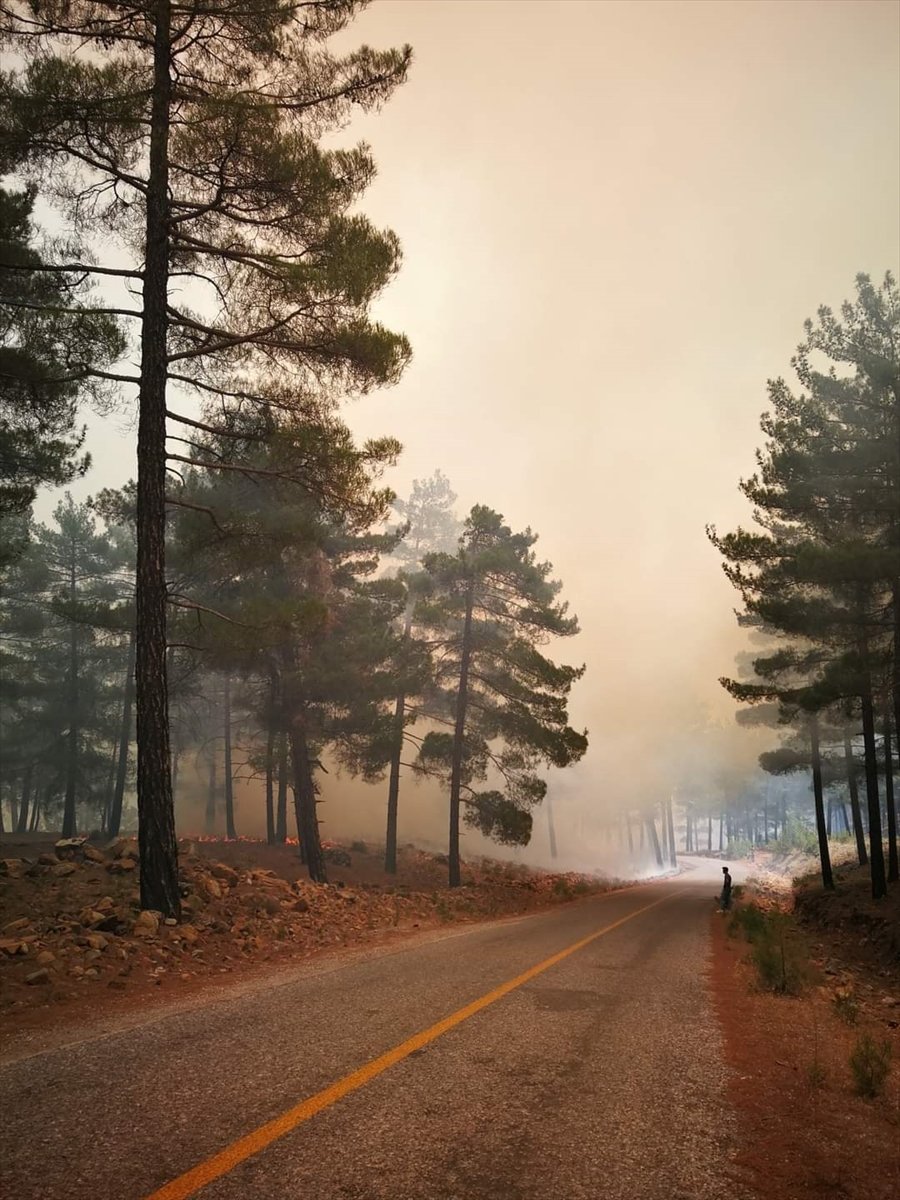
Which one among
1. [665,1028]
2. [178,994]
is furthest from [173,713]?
[665,1028]

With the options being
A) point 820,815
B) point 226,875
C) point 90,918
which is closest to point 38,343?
point 90,918

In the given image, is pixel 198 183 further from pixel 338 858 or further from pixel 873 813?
pixel 338 858

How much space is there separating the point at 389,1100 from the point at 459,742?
19.8 m

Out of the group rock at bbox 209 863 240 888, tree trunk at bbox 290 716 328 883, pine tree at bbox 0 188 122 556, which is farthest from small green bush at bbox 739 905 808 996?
pine tree at bbox 0 188 122 556

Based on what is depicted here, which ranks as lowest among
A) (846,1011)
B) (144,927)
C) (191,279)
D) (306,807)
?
(846,1011)

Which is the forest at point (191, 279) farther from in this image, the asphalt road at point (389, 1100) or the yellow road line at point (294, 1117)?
the yellow road line at point (294, 1117)

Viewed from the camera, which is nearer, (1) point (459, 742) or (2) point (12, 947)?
(2) point (12, 947)

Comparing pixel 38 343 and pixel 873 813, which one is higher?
pixel 38 343

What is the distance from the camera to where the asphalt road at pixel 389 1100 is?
3.24 metres

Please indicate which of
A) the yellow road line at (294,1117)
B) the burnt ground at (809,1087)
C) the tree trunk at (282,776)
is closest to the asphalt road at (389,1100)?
the yellow road line at (294,1117)

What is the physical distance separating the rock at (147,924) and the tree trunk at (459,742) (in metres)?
13.9

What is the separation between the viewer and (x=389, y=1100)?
4.16 metres

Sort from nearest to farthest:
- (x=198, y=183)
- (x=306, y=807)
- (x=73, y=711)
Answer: (x=198, y=183) → (x=306, y=807) → (x=73, y=711)

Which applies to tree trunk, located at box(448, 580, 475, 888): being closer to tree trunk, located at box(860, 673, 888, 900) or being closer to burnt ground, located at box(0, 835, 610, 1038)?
burnt ground, located at box(0, 835, 610, 1038)
